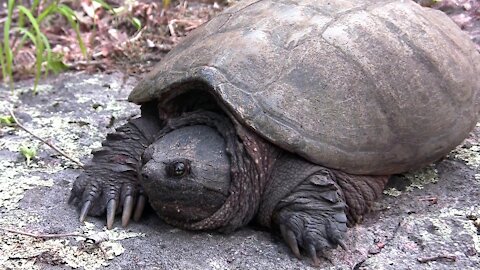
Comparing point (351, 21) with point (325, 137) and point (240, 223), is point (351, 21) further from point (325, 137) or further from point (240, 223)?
point (240, 223)

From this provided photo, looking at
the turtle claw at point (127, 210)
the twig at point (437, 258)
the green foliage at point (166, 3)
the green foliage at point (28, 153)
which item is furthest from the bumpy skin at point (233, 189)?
the green foliage at point (166, 3)

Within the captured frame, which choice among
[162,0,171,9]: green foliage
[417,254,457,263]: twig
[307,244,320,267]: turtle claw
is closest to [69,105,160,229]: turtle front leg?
[307,244,320,267]: turtle claw

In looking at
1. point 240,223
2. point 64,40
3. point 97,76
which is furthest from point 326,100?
point 64,40

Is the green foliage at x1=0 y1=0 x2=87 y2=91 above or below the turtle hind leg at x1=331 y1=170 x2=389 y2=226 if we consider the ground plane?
below

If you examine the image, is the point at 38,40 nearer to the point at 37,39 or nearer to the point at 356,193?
the point at 37,39

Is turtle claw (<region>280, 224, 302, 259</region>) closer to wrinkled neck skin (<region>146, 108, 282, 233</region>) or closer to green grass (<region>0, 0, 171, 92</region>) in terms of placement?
wrinkled neck skin (<region>146, 108, 282, 233</region>)

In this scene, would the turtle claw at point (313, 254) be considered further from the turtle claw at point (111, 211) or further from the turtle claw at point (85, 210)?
the turtle claw at point (85, 210)

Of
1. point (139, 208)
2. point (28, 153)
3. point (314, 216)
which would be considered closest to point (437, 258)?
point (314, 216)
